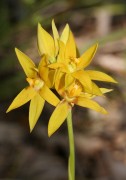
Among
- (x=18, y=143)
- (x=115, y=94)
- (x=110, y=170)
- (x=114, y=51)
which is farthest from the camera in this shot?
(x=114, y=51)

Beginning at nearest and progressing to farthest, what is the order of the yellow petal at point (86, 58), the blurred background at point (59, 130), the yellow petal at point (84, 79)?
the yellow petal at point (84, 79)
the yellow petal at point (86, 58)
the blurred background at point (59, 130)

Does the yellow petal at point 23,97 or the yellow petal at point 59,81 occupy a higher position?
the yellow petal at point 59,81

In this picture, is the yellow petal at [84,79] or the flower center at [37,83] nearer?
the yellow petal at [84,79]

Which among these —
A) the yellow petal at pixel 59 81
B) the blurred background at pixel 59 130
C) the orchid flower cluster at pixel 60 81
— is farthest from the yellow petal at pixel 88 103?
the blurred background at pixel 59 130

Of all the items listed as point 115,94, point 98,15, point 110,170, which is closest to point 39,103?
point 110,170

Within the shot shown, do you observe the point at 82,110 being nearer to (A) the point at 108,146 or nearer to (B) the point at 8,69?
(A) the point at 108,146

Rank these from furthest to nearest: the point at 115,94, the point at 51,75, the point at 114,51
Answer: the point at 114,51
the point at 115,94
the point at 51,75

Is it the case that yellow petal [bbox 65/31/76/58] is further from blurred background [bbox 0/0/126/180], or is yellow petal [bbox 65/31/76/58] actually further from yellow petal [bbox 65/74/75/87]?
blurred background [bbox 0/0/126/180]

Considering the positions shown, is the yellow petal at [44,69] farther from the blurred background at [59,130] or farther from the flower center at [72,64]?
the blurred background at [59,130]

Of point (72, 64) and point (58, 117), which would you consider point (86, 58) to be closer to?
point (72, 64)
